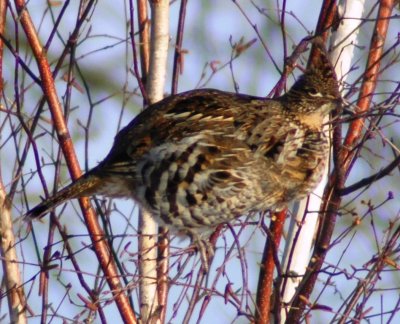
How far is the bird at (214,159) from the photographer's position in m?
5.22

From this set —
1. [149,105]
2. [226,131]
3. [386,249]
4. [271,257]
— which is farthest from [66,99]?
[386,249]

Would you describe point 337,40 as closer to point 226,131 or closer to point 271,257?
point 226,131

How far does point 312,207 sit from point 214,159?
0.59 m

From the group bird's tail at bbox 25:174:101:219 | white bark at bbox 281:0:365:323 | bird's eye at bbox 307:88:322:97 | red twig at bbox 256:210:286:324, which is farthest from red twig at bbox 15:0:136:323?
bird's eye at bbox 307:88:322:97

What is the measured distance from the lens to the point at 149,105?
555cm

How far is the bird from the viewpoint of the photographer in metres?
5.22

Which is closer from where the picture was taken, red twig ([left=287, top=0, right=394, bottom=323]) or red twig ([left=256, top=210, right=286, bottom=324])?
red twig ([left=287, top=0, right=394, bottom=323])

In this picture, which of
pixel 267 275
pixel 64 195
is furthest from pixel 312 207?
pixel 64 195

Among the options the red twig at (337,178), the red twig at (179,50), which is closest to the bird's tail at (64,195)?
the red twig at (179,50)

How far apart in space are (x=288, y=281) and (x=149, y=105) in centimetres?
108

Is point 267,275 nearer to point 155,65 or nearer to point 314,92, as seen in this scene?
point 314,92

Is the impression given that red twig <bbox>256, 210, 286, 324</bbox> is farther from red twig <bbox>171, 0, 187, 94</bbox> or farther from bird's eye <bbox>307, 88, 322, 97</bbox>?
red twig <bbox>171, 0, 187, 94</bbox>

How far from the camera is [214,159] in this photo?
5.26m

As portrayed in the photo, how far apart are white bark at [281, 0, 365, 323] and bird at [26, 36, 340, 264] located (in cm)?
15
